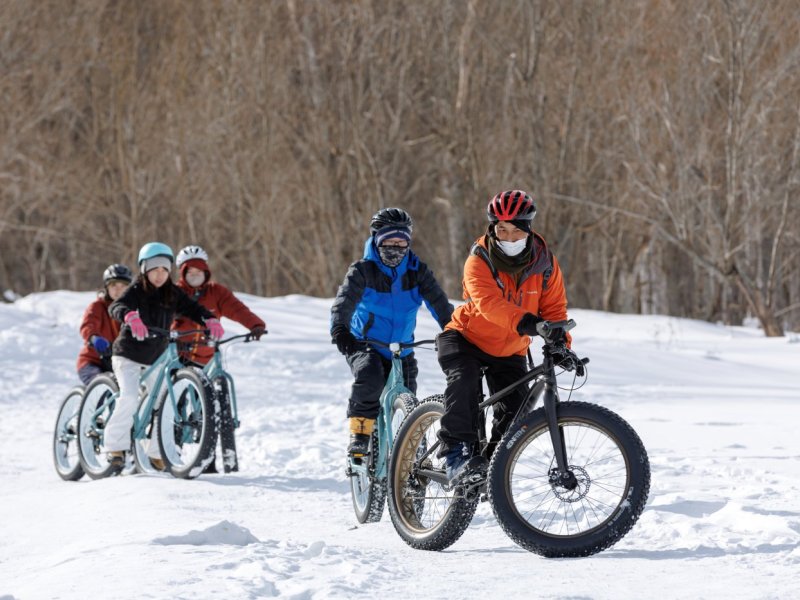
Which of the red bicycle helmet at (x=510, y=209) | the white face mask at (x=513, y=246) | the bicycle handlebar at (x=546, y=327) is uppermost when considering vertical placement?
the red bicycle helmet at (x=510, y=209)

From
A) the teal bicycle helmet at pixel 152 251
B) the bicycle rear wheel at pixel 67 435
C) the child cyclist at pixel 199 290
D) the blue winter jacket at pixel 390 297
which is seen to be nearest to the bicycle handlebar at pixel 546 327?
the blue winter jacket at pixel 390 297

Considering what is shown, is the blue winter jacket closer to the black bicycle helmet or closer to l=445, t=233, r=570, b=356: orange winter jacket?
the black bicycle helmet

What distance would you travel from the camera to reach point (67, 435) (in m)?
10.3

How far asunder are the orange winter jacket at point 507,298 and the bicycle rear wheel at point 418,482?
0.46m

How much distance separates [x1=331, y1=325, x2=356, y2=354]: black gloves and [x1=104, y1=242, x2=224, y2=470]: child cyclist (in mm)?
2588

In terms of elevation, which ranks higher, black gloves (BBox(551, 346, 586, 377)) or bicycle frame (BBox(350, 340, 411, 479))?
black gloves (BBox(551, 346, 586, 377))

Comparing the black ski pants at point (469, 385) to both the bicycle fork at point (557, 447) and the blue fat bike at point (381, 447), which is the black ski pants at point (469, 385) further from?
the blue fat bike at point (381, 447)

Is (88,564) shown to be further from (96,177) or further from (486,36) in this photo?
(96,177)

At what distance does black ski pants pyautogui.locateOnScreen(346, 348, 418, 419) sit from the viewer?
7.02 m

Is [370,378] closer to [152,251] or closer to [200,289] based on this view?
[152,251]

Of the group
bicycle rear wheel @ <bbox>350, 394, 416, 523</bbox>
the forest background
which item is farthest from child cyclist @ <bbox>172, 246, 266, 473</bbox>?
the forest background

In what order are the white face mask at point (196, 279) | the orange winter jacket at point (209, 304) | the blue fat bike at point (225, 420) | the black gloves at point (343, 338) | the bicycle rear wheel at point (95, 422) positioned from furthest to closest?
the white face mask at point (196, 279), the orange winter jacket at point (209, 304), the bicycle rear wheel at point (95, 422), the blue fat bike at point (225, 420), the black gloves at point (343, 338)

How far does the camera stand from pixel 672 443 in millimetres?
10125

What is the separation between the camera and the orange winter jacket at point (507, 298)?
5551 millimetres
